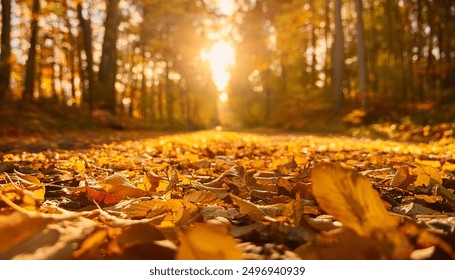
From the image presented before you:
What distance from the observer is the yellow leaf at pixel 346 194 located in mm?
749

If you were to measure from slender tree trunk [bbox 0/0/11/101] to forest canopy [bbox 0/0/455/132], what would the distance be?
0.09 feet

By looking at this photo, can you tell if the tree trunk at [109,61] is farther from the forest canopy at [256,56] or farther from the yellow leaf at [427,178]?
the yellow leaf at [427,178]

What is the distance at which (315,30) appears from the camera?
23.8 metres

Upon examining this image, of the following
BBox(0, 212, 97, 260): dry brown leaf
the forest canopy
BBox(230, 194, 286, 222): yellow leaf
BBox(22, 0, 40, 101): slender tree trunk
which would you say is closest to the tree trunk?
the forest canopy

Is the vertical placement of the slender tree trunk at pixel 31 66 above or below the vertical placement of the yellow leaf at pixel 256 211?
above

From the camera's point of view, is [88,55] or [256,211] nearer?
[256,211]

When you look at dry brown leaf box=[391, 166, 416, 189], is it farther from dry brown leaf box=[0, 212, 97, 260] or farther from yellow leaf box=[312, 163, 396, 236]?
dry brown leaf box=[0, 212, 97, 260]

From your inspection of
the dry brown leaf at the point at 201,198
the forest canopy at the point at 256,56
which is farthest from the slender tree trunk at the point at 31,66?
the dry brown leaf at the point at 201,198

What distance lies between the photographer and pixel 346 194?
29.9 inches

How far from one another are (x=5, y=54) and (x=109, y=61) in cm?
646

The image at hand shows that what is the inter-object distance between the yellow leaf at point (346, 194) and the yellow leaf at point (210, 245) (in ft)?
0.70

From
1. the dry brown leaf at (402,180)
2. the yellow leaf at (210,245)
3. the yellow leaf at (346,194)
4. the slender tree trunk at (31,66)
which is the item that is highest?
the slender tree trunk at (31,66)

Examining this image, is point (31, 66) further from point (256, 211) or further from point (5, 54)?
point (256, 211)

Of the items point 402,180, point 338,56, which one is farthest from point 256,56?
point 402,180
